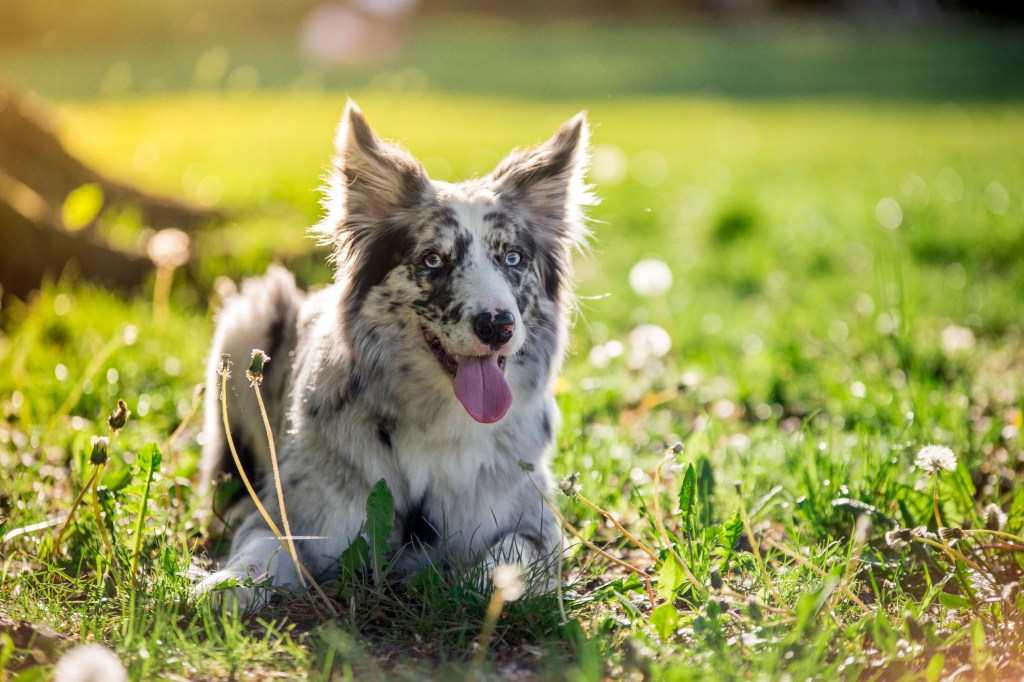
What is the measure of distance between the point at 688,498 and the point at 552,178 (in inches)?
53.0

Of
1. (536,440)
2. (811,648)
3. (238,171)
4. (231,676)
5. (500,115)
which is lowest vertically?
(231,676)

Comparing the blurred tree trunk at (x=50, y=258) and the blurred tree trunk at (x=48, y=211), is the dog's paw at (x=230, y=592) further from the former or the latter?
the blurred tree trunk at (x=50, y=258)

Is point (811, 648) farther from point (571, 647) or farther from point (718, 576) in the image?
point (571, 647)

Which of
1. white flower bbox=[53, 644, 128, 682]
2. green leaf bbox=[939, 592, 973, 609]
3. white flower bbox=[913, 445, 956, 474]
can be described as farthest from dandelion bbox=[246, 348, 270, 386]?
green leaf bbox=[939, 592, 973, 609]

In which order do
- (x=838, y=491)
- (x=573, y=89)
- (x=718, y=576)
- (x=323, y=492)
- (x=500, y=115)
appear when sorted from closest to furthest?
(x=718, y=576), (x=323, y=492), (x=838, y=491), (x=500, y=115), (x=573, y=89)

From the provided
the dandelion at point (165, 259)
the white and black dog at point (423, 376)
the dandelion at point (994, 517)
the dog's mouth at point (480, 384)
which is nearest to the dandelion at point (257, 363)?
the white and black dog at point (423, 376)

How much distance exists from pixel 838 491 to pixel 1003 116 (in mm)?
16135

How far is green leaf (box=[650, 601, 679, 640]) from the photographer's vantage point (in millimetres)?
2982

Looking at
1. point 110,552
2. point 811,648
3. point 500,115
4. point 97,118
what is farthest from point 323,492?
point 500,115

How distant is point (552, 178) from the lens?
3846 mm

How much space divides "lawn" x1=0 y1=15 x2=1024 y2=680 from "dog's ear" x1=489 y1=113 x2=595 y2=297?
215 millimetres

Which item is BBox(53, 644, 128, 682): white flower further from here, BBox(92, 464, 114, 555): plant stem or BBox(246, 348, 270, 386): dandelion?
BBox(246, 348, 270, 386): dandelion

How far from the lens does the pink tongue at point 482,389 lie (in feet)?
11.0

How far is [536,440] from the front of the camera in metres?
3.66
